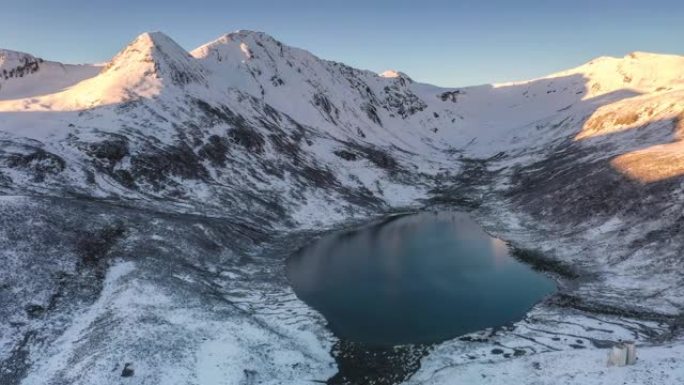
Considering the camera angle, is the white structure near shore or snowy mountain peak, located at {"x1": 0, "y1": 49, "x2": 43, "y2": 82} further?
snowy mountain peak, located at {"x1": 0, "y1": 49, "x2": 43, "y2": 82}

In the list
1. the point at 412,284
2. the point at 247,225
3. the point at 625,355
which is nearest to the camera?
the point at 625,355

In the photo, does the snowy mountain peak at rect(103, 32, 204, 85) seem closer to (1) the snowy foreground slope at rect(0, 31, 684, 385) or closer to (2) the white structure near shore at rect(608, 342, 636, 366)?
(1) the snowy foreground slope at rect(0, 31, 684, 385)

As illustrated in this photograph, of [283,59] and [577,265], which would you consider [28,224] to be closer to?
[577,265]

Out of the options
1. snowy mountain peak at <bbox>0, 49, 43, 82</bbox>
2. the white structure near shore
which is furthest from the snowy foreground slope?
the white structure near shore

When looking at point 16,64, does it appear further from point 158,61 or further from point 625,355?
point 625,355

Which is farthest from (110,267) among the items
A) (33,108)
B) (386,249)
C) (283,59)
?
(283,59)

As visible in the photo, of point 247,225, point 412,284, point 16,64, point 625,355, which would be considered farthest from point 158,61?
point 625,355

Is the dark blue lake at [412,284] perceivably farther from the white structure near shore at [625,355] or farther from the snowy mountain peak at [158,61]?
the snowy mountain peak at [158,61]
